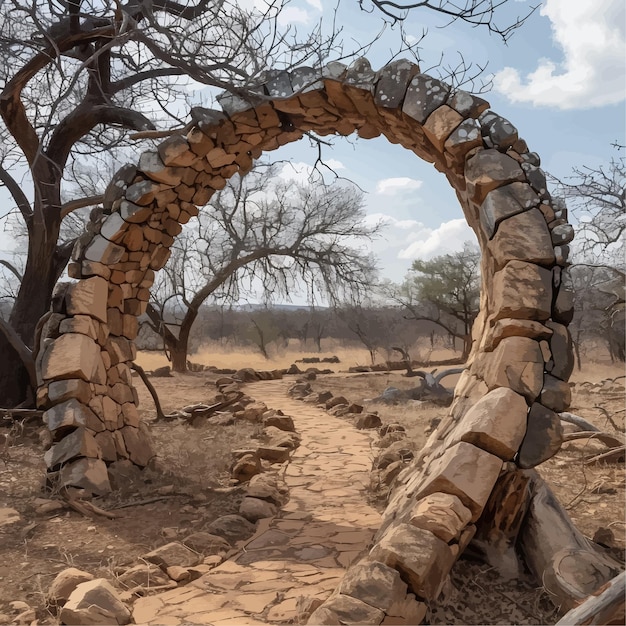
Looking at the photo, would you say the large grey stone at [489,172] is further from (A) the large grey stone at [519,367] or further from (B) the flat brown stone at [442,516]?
(B) the flat brown stone at [442,516]

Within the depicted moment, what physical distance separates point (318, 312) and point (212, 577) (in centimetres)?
2694

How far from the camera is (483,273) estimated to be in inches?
137

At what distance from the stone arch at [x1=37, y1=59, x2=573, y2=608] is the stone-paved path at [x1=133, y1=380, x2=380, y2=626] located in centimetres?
44

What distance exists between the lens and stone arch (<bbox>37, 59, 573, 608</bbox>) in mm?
2602

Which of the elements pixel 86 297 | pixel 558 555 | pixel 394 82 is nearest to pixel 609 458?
pixel 558 555

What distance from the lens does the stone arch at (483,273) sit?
8.54 feet

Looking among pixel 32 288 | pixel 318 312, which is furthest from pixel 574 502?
pixel 318 312

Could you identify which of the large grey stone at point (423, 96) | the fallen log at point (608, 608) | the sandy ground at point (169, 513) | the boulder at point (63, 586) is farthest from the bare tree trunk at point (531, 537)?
the large grey stone at point (423, 96)

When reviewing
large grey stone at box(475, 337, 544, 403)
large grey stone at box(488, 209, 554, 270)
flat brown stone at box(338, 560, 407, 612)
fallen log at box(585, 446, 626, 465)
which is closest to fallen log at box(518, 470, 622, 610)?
large grey stone at box(475, 337, 544, 403)

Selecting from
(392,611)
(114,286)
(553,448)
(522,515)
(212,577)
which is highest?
(114,286)

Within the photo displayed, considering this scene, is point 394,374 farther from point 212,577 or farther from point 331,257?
point 212,577

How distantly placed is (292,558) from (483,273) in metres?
2.04

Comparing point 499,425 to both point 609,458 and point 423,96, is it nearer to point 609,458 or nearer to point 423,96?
point 423,96

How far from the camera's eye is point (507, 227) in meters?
2.96
